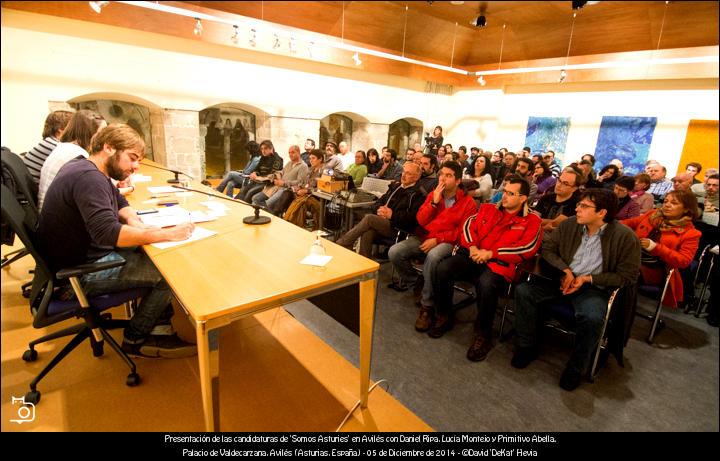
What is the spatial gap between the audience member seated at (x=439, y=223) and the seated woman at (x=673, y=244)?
120 centimetres

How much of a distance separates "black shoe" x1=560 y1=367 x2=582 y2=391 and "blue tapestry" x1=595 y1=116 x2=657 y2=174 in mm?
5824

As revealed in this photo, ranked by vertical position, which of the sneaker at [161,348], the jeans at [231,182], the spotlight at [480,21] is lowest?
the sneaker at [161,348]

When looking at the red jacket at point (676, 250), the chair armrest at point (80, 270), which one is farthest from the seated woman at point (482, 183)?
the chair armrest at point (80, 270)

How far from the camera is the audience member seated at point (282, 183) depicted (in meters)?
4.55

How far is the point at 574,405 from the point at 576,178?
1990mm

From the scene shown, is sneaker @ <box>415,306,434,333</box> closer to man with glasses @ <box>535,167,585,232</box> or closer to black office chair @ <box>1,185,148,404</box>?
man with glasses @ <box>535,167,585,232</box>

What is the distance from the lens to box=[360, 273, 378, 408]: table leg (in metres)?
1.68

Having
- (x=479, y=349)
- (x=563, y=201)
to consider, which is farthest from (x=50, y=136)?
(x=563, y=201)

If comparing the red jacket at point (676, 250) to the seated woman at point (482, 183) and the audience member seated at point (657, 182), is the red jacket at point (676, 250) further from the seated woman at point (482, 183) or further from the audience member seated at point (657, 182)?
the audience member seated at point (657, 182)

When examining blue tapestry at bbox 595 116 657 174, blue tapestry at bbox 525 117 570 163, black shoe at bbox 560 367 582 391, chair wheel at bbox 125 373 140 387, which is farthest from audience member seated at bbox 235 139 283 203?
blue tapestry at bbox 595 116 657 174

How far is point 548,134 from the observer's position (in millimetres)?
7961

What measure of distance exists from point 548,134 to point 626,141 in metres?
1.68

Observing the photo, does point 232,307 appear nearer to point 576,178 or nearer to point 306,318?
point 306,318

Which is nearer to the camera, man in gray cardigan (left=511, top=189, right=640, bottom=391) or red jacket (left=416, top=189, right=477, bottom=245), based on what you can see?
man in gray cardigan (left=511, top=189, right=640, bottom=391)
